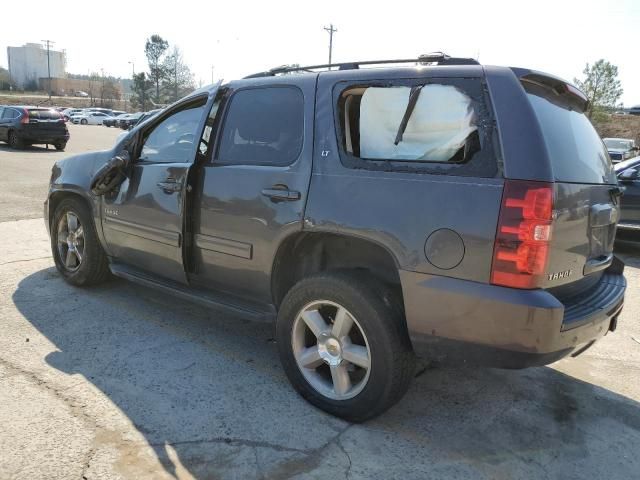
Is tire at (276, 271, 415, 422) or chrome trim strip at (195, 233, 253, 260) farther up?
chrome trim strip at (195, 233, 253, 260)

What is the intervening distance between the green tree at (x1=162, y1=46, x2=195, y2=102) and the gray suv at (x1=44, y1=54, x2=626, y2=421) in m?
74.5

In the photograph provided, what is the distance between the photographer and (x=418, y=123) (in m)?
2.76

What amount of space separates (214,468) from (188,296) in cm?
145

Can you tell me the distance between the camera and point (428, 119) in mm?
2734

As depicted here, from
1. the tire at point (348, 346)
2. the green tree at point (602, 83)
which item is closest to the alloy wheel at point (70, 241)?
the tire at point (348, 346)

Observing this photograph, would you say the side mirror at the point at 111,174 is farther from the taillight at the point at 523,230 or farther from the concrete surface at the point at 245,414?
the taillight at the point at 523,230

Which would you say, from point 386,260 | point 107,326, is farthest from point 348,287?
point 107,326

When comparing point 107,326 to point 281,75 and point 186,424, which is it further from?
point 281,75

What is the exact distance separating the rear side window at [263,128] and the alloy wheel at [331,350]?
94 cm

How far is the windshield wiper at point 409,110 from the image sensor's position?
2770mm

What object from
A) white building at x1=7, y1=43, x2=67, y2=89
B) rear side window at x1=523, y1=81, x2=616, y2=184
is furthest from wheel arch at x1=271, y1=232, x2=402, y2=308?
white building at x1=7, y1=43, x2=67, y2=89

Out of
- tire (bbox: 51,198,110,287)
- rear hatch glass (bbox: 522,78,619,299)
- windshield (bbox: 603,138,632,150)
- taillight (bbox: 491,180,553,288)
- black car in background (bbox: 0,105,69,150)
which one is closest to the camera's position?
taillight (bbox: 491,180,553,288)

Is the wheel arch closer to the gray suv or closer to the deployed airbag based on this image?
the gray suv

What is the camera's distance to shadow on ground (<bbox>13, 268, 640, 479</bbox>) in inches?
102
